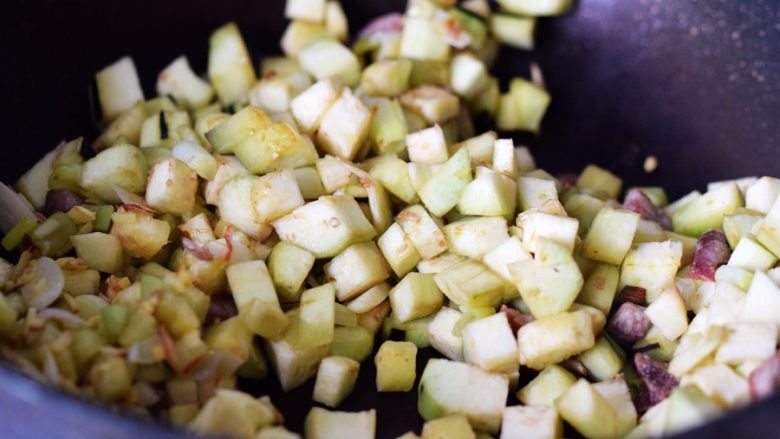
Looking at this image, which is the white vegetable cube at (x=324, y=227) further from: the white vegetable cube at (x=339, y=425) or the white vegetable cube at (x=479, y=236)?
the white vegetable cube at (x=339, y=425)

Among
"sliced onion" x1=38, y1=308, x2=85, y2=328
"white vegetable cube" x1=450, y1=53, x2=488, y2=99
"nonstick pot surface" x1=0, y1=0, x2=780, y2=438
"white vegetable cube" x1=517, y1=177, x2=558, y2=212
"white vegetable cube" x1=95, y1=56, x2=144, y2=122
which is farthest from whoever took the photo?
"white vegetable cube" x1=450, y1=53, x2=488, y2=99

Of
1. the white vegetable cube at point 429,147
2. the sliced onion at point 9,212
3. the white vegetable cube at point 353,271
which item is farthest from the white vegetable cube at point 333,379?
the sliced onion at point 9,212

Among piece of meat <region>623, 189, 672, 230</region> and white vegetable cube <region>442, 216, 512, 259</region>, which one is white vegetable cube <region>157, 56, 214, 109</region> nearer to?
white vegetable cube <region>442, 216, 512, 259</region>

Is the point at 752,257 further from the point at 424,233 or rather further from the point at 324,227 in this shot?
the point at 324,227

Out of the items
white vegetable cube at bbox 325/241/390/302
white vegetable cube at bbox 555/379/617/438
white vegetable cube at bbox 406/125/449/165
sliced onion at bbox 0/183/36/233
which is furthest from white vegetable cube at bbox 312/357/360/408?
sliced onion at bbox 0/183/36/233

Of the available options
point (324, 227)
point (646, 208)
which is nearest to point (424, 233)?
point (324, 227)

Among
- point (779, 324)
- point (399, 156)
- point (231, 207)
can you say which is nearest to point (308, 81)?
point (399, 156)
